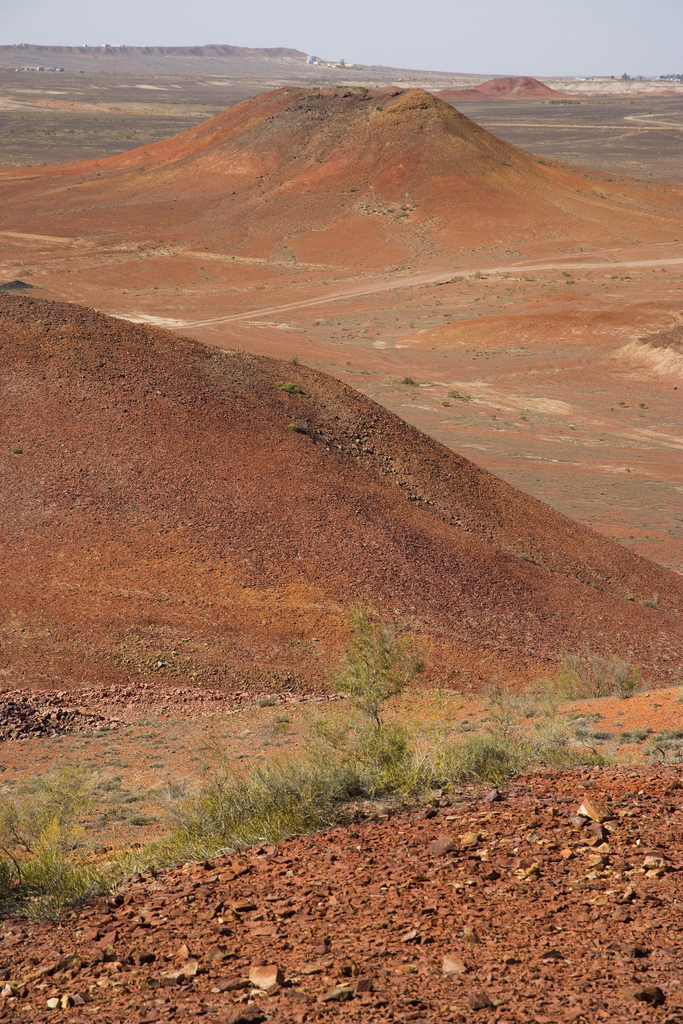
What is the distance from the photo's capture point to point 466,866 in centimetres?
593

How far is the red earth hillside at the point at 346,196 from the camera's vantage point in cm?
6253

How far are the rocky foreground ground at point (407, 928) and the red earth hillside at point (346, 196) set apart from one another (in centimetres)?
5649

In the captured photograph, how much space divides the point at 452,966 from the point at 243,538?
11.9m

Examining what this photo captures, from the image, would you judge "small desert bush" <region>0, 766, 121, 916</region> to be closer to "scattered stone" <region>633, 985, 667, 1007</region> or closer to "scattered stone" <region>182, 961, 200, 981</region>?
"scattered stone" <region>182, 961, 200, 981</region>

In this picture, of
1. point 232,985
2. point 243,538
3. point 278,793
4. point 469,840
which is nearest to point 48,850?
point 278,793

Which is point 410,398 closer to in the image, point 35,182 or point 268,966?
point 268,966

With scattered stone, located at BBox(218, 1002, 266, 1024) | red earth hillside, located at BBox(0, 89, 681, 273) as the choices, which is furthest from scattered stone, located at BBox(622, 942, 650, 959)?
red earth hillside, located at BBox(0, 89, 681, 273)

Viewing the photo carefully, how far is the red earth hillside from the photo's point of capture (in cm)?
6253

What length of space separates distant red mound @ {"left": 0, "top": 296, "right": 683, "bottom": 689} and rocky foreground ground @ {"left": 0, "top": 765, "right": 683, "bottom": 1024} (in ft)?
22.3

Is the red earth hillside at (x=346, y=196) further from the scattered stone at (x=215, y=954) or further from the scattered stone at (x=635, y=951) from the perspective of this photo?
the scattered stone at (x=635, y=951)

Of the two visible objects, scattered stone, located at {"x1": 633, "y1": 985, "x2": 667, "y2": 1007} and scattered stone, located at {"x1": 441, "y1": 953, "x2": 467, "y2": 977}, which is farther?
scattered stone, located at {"x1": 441, "y1": 953, "x2": 467, "y2": 977}

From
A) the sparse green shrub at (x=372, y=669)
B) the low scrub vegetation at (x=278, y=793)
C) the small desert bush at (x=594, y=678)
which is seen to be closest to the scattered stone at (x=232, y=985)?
the low scrub vegetation at (x=278, y=793)

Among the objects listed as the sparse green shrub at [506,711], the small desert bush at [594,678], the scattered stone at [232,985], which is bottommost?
the small desert bush at [594,678]

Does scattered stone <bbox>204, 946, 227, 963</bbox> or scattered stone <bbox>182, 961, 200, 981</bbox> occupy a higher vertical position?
scattered stone <bbox>182, 961, 200, 981</bbox>
